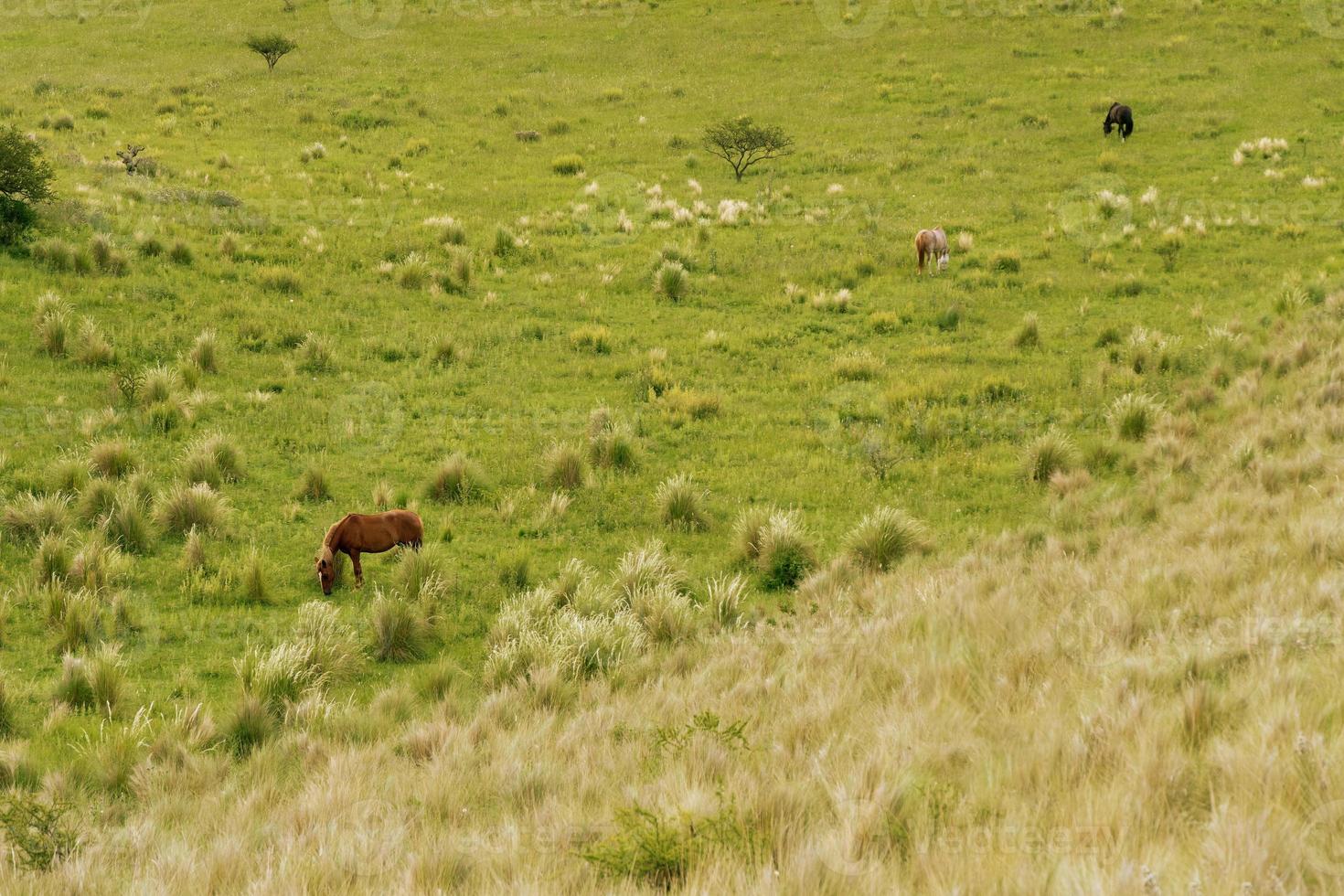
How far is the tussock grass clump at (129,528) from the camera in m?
8.52

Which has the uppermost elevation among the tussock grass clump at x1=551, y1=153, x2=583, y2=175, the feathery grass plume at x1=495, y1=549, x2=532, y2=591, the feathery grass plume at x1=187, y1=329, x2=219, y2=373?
the tussock grass clump at x1=551, y1=153, x2=583, y2=175

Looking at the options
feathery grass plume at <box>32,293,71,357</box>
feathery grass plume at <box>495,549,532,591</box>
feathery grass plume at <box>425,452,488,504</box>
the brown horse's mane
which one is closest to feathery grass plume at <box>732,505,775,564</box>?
feathery grass plume at <box>495,549,532,591</box>

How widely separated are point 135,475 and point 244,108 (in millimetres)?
26084

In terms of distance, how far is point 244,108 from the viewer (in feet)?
103

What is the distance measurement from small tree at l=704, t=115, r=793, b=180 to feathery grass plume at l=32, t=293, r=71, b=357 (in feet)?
57.6

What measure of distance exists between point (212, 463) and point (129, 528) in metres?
1.39

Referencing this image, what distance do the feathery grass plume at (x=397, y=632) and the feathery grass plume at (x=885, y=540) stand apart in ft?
12.4

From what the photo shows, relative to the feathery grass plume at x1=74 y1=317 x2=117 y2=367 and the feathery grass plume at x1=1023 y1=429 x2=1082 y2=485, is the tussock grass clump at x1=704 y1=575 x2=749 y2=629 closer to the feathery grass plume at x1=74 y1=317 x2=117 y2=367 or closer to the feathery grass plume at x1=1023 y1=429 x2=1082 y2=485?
the feathery grass plume at x1=1023 y1=429 x2=1082 y2=485

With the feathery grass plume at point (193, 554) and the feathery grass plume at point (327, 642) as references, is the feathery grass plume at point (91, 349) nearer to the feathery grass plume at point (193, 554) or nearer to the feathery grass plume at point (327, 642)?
the feathery grass plume at point (193, 554)

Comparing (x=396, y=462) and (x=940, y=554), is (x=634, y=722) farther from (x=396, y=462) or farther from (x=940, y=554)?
(x=396, y=462)

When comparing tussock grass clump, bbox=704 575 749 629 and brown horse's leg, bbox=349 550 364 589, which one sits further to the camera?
brown horse's leg, bbox=349 550 364 589

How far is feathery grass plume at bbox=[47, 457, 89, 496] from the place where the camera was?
363 inches

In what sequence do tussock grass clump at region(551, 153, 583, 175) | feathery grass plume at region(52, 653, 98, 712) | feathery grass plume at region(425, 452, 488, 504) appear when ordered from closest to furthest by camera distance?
feathery grass plume at region(52, 653, 98, 712) < feathery grass plume at region(425, 452, 488, 504) < tussock grass clump at region(551, 153, 583, 175)

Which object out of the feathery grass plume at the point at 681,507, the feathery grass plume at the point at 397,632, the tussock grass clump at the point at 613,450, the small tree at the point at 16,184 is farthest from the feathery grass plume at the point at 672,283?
the feathery grass plume at the point at 397,632
